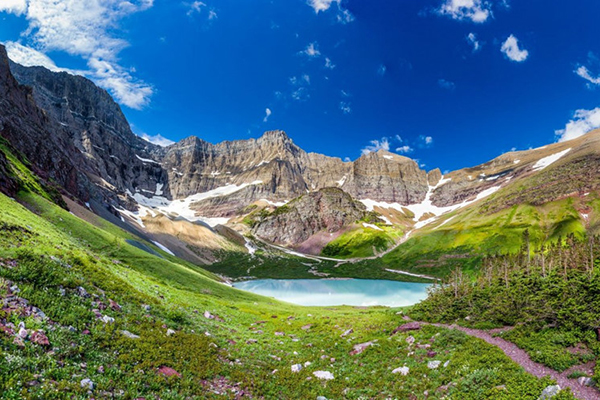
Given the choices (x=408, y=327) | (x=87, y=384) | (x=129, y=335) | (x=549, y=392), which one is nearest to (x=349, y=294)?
(x=408, y=327)

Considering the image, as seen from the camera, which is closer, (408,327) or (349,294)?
(408,327)

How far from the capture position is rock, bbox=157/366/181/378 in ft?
43.5

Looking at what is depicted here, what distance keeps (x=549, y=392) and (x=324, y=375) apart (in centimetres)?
1124

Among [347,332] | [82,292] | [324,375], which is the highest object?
[82,292]

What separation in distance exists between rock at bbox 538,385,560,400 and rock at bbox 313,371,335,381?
34.2ft

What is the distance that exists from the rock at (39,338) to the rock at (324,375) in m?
14.0

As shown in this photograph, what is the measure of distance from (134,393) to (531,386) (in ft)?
55.9

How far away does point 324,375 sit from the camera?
1842 centimetres

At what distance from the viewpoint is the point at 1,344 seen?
31.9 ft

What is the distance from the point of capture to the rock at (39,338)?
35.2ft

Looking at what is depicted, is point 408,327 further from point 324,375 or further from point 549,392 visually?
point 549,392

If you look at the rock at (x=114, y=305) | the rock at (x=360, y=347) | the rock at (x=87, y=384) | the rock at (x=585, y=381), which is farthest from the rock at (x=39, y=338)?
the rock at (x=585, y=381)

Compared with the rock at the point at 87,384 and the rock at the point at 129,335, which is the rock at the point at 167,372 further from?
the rock at the point at 87,384

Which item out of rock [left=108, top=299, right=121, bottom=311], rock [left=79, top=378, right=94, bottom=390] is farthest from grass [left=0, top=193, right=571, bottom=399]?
rock [left=108, top=299, right=121, bottom=311]
